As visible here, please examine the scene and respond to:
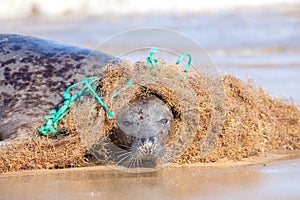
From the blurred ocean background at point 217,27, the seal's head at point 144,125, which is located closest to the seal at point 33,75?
the seal's head at point 144,125

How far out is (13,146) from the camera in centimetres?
392

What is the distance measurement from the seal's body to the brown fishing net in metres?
0.63

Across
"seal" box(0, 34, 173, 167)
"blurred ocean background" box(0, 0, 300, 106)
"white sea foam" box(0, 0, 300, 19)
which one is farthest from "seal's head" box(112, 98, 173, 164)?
"white sea foam" box(0, 0, 300, 19)

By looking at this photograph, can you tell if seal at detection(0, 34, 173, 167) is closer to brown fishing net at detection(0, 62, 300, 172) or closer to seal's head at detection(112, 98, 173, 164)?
brown fishing net at detection(0, 62, 300, 172)

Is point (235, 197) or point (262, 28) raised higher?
point (262, 28)

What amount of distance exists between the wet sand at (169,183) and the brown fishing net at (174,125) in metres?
0.08

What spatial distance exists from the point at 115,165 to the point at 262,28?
36.4 ft

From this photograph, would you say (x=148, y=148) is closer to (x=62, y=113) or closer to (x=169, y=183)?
(x=169, y=183)

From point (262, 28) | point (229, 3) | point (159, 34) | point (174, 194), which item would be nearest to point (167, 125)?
point (174, 194)

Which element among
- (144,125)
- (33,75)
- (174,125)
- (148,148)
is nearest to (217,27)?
(33,75)

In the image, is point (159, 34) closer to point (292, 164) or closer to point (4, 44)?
point (4, 44)

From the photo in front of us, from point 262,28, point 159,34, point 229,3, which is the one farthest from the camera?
point 229,3

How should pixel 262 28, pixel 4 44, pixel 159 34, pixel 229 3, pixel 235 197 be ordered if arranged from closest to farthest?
1. pixel 235 197
2. pixel 4 44
3. pixel 159 34
4. pixel 262 28
5. pixel 229 3

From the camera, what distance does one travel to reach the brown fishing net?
12.2 feet
